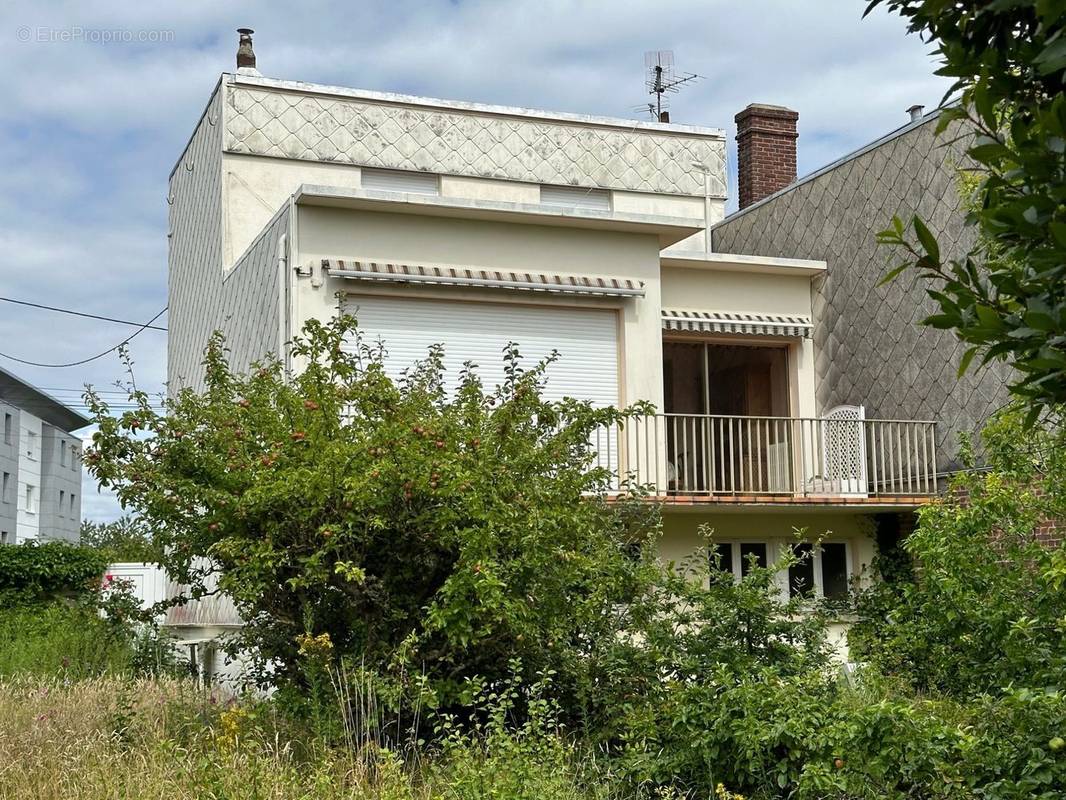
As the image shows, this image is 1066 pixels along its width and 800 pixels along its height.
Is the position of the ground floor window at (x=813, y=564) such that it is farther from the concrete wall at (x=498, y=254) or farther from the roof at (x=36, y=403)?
the roof at (x=36, y=403)

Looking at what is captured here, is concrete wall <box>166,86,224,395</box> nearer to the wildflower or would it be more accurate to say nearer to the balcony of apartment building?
the balcony of apartment building

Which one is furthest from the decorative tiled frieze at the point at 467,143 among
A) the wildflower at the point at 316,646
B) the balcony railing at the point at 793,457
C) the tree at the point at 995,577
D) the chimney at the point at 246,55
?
the wildflower at the point at 316,646

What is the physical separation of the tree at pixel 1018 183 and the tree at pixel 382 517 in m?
5.02

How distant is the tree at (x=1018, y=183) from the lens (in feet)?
8.06

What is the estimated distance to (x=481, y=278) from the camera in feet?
50.7

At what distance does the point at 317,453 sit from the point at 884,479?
33.2 feet

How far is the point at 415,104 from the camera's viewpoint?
19.9 metres

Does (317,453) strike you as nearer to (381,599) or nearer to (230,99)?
(381,599)

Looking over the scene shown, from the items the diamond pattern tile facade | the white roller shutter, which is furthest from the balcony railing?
the white roller shutter

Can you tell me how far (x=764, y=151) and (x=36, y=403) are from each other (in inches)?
1862

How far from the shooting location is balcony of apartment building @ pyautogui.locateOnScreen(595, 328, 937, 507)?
Answer: 16.0m

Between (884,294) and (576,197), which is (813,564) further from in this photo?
(576,197)

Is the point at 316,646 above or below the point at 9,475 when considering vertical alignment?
below

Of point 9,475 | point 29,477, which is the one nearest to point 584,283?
point 9,475
